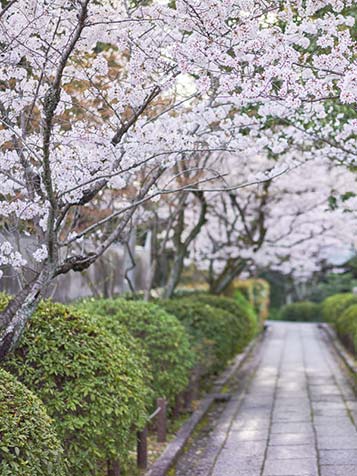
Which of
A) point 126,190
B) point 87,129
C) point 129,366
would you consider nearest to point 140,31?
point 87,129

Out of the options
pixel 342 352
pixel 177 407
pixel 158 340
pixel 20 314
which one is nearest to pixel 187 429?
pixel 177 407

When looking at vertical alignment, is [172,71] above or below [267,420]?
above

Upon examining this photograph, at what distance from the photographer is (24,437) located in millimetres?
3543

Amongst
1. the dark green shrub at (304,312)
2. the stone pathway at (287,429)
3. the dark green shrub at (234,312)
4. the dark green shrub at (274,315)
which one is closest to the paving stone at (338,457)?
the stone pathway at (287,429)

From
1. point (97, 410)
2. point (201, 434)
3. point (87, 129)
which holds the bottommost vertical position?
point (201, 434)

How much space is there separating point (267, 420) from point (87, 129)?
4.71 metres

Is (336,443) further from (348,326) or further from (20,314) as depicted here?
(348,326)

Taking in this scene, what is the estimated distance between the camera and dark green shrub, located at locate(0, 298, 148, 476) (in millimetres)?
4609

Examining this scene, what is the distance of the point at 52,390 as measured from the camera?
15.4 ft

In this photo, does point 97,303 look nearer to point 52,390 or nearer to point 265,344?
point 52,390

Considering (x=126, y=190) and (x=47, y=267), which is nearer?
(x=47, y=267)

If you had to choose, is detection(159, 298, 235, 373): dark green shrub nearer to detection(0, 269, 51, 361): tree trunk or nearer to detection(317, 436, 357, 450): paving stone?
detection(317, 436, 357, 450): paving stone

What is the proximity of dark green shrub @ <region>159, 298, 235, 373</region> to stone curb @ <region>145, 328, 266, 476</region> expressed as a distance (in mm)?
354

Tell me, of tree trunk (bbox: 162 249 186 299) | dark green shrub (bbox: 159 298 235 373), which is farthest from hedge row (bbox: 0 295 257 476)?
tree trunk (bbox: 162 249 186 299)
